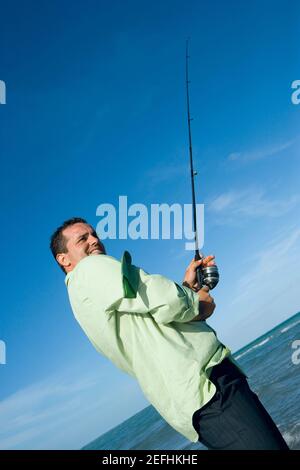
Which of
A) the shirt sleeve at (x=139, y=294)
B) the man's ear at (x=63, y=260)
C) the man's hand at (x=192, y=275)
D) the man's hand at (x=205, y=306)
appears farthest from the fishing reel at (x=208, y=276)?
the man's ear at (x=63, y=260)

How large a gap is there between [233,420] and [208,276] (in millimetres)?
559

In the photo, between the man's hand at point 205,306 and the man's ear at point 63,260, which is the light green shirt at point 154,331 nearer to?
the man's hand at point 205,306

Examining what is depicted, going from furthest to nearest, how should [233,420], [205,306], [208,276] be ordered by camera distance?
[208,276] < [205,306] < [233,420]

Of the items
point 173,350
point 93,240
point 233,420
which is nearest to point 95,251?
point 93,240

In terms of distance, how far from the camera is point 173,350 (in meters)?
1.31

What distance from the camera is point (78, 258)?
1581 mm

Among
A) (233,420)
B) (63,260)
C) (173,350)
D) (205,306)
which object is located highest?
(63,260)

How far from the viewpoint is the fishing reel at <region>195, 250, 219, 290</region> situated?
172 cm

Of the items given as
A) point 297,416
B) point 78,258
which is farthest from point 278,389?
point 78,258

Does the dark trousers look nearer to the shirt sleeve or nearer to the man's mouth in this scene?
the shirt sleeve

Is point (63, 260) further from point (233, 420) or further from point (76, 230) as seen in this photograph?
point (233, 420)
